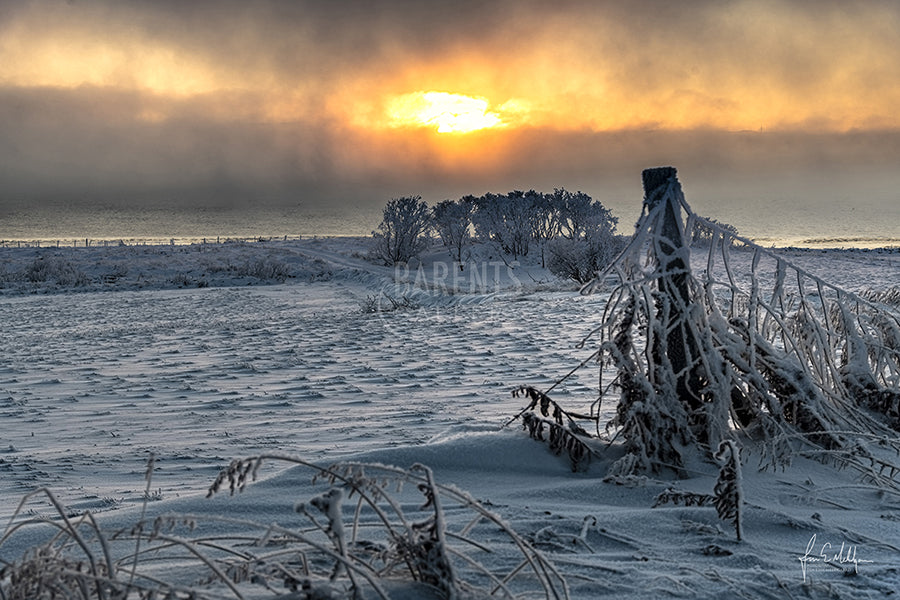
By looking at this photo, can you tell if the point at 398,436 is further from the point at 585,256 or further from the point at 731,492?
the point at 585,256

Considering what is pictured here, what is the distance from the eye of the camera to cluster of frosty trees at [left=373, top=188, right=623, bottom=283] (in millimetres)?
43656

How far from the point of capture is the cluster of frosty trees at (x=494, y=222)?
1719 inches

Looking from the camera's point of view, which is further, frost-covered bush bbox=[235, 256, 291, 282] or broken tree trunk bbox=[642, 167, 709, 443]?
frost-covered bush bbox=[235, 256, 291, 282]

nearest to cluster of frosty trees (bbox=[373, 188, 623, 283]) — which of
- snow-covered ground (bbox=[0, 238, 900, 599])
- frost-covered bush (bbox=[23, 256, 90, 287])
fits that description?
frost-covered bush (bbox=[23, 256, 90, 287])

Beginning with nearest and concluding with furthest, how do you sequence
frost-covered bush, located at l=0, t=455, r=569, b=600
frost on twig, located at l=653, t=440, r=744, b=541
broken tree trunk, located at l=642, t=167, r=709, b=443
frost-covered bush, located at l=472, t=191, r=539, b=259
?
frost-covered bush, located at l=0, t=455, r=569, b=600 → frost on twig, located at l=653, t=440, r=744, b=541 → broken tree trunk, located at l=642, t=167, r=709, b=443 → frost-covered bush, located at l=472, t=191, r=539, b=259

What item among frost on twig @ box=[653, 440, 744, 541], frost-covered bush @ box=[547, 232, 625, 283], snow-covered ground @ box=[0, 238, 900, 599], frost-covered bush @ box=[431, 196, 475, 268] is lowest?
snow-covered ground @ box=[0, 238, 900, 599]

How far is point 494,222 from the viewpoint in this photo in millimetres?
48875

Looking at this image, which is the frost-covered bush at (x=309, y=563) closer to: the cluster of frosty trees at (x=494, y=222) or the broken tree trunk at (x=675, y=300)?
the broken tree trunk at (x=675, y=300)

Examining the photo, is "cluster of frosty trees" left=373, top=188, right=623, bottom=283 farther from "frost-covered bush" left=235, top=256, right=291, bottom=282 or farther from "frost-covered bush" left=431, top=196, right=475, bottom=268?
"frost-covered bush" left=235, top=256, right=291, bottom=282

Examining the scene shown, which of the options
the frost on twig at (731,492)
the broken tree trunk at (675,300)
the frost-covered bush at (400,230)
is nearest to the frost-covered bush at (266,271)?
the frost-covered bush at (400,230)
